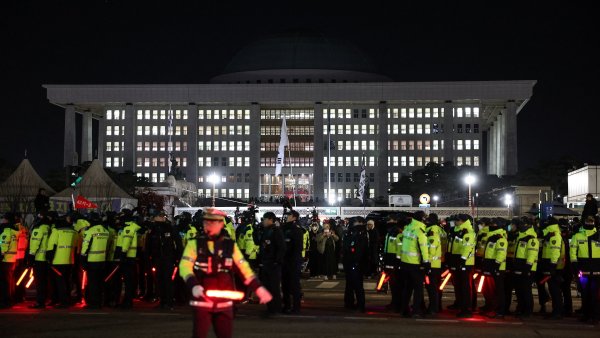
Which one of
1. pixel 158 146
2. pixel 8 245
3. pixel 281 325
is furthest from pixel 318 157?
pixel 281 325

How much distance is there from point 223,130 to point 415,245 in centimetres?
15051

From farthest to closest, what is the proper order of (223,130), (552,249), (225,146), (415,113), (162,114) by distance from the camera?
(225,146) → (223,130) → (415,113) → (162,114) → (552,249)

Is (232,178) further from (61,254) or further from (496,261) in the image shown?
(496,261)

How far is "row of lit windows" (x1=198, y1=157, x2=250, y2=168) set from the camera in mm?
166250

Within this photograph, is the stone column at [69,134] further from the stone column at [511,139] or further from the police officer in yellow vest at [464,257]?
the police officer in yellow vest at [464,257]

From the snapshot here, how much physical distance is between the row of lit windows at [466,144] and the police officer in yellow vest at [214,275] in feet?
516

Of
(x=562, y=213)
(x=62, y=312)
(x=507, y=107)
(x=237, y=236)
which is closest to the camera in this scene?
(x=62, y=312)

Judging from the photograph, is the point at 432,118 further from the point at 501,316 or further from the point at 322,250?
the point at 501,316

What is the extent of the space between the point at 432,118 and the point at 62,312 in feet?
491

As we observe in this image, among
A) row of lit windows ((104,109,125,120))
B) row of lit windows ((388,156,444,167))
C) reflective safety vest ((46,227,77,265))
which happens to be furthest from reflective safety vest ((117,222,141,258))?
row of lit windows ((104,109,125,120))

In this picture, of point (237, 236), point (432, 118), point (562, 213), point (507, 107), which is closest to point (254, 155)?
point (432, 118)

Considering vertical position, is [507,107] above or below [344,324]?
above

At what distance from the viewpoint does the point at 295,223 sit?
18.8 meters

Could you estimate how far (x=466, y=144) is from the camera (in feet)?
541
